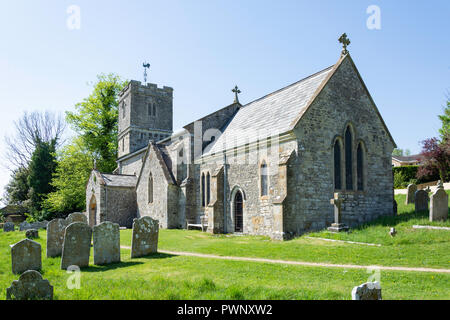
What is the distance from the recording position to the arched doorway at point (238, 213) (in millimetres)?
20453

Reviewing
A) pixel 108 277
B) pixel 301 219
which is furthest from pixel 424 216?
pixel 108 277

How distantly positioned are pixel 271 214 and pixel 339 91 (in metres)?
7.40

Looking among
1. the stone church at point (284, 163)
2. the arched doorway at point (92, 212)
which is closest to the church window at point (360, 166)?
the stone church at point (284, 163)

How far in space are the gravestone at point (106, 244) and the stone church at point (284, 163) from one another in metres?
7.63

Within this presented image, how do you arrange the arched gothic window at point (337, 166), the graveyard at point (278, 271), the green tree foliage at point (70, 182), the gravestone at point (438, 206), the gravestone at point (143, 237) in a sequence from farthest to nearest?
the green tree foliage at point (70, 182)
the arched gothic window at point (337, 166)
the gravestone at point (438, 206)
the gravestone at point (143, 237)
the graveyard at point (278, 271)

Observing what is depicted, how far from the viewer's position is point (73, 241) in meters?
10.9

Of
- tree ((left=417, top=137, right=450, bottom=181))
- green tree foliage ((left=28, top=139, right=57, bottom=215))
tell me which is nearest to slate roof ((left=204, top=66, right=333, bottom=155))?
tree ((left=417, top=137, right=450, bottom=181))

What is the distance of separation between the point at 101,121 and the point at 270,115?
32.2m

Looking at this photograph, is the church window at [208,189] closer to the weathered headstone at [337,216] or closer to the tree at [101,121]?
the weathered headstone at [337,216]

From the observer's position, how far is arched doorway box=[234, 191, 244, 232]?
2045 cm

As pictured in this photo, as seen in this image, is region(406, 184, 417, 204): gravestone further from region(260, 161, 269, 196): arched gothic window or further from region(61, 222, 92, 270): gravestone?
region(61, 222, 92, 270): gravestone

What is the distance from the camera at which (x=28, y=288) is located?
6676mm

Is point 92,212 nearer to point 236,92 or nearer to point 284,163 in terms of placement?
point 236,92
